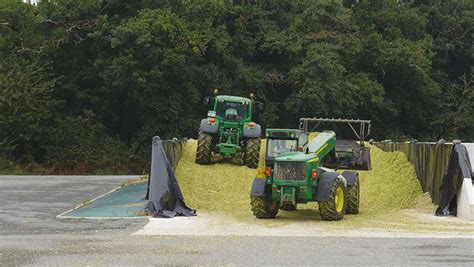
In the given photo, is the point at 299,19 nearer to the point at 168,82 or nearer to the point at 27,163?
the point at 168,82

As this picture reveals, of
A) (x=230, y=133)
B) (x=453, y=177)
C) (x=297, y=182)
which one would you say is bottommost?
(x=297, y=182)

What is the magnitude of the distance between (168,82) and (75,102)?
7191mm

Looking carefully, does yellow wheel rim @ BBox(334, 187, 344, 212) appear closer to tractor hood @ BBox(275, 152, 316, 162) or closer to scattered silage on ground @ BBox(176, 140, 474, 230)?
scattered silage on ground @ BBox(176, 140, 474, 230)

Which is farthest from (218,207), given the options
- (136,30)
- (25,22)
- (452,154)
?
(25,22)

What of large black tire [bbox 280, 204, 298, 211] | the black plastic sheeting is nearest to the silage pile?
large black tire [bbox 280, 204, 298, 211]

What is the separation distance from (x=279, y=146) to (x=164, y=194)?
2.86m

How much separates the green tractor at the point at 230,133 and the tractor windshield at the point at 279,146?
6.71m

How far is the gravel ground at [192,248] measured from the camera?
10.3m

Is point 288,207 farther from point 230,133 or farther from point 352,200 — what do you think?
point 230,133

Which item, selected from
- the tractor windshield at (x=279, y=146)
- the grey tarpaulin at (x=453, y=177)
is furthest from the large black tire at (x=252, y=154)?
the grey tarpaulin at (x=453, y=177)

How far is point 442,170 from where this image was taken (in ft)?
56.5

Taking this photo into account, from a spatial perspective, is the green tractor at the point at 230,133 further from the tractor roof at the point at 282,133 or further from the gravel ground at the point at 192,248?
the gravel ground at the point at 192,248

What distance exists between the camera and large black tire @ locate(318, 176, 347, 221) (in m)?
14.7

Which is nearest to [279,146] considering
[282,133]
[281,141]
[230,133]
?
[281,141]
